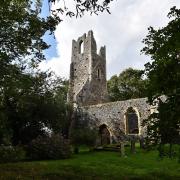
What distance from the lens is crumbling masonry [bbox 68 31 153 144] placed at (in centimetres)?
3388

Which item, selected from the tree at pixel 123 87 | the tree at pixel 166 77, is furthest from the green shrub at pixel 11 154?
the tree at pixel 123 87

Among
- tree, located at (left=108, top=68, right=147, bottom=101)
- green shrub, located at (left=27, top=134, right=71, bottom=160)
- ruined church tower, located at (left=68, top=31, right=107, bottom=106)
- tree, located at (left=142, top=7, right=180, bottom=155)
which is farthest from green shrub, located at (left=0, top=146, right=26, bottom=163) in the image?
tree, located at (left=108, top=68, right=147, bottom=101)

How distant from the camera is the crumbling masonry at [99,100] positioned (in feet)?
111

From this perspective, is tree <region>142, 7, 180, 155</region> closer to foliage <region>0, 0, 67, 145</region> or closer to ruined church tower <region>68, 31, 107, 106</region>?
foliage <region>0, 0, 67, 145</region>

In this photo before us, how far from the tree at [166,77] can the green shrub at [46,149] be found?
35.6 feet

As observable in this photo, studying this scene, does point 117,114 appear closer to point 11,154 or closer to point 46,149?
point 46,149

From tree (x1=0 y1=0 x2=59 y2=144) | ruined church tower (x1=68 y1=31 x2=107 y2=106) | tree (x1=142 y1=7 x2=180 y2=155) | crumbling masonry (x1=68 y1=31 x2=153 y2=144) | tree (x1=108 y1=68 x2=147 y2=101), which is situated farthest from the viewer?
tree (x1=108 y1=68 x2=147 y2=101)

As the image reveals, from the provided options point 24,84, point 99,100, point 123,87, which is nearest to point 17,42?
point 24,84

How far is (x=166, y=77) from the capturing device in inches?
376

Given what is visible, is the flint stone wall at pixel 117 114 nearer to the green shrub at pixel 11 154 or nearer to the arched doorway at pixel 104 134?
the arched doorway at pixel 104 134

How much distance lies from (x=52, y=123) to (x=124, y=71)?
1107 inches

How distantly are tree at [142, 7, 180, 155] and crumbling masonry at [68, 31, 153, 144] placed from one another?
22.2 m

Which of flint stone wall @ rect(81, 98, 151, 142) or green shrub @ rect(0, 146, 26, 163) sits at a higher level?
flint stone wall @ rect(81, 98, 151, 142)

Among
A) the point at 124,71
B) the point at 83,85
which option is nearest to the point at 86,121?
the point at 83,85
